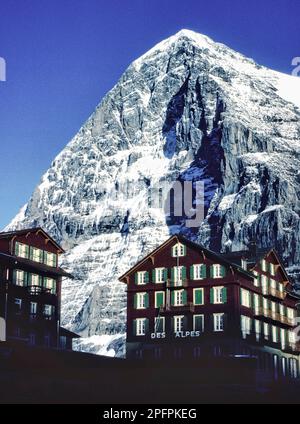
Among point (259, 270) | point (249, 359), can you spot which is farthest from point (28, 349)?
point (259, 270)

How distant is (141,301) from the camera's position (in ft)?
255

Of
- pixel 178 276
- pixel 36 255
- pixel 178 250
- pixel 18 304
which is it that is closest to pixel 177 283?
pixel 178 276

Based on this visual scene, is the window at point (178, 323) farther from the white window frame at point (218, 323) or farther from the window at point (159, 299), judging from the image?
the white window frame at point (218, 323)

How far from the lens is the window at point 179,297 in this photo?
74.7 metres

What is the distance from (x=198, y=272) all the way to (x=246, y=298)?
17.3 feet

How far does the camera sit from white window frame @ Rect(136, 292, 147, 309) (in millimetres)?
77431

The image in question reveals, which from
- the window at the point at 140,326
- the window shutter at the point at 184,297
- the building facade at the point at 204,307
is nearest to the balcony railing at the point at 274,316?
the building facade at the point at 204,307

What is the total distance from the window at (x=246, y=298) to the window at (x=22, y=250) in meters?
20.8

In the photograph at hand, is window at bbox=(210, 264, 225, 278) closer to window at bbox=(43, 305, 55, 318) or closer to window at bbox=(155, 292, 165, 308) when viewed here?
window at bbox=(155, 292, 165, 308)

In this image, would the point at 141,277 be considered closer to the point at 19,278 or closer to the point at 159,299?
the point at 159,299

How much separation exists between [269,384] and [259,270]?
25315 millimetres
